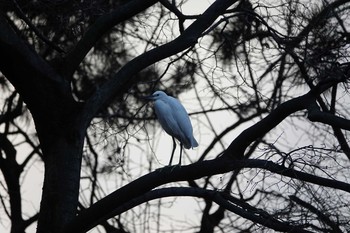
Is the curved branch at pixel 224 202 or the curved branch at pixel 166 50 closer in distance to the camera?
the curved branch at pixel 224 202

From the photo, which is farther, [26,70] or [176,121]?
[176,121]

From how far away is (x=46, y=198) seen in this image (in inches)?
226

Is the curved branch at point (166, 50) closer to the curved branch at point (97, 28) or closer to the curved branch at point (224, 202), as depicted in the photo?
the curved branch at point (97, 28)

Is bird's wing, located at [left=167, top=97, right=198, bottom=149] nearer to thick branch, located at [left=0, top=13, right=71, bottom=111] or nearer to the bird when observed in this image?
the bird

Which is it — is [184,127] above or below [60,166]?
above

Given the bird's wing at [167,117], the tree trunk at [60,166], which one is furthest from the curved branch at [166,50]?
the bird's wing at [167,117]

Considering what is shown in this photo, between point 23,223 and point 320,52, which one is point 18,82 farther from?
point 23,223

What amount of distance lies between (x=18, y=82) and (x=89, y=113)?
0.52 m

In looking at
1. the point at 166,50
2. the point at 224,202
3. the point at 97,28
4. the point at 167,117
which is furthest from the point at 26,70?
the point at 224,202

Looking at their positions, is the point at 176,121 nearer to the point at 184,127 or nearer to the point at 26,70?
the point at 184,127

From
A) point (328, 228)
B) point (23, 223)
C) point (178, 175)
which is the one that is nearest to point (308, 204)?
point (328, 228)

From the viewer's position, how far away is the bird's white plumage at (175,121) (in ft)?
21.1

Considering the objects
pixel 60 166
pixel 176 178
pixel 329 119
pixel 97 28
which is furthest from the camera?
pixel 97 28

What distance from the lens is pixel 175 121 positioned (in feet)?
21.2
